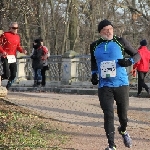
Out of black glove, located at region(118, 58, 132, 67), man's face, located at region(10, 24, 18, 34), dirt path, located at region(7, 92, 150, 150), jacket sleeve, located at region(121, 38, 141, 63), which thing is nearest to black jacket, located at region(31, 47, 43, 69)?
dirt path, located at region(7, 92, 150, 150)

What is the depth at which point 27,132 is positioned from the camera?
7.74 metres

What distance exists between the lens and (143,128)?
9031 mm

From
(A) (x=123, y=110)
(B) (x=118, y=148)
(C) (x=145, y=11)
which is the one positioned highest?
(C) (x=145, y=11)

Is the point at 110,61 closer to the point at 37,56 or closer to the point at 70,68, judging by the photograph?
the point at 37,56

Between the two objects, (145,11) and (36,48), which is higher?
(145,11)

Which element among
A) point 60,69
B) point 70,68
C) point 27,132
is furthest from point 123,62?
point 60,69

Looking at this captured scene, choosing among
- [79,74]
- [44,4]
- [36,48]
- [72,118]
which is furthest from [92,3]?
[72,118]

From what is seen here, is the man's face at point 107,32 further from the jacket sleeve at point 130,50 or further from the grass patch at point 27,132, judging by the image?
the grass patch at point 27,132

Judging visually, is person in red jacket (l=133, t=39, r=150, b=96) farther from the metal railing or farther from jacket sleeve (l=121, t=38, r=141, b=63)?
jacket sleeve (l=121, t=38, r=141, b=63)

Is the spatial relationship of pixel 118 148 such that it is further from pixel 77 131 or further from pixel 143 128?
pixel 143 128

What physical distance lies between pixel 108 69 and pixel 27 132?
1.93 meters

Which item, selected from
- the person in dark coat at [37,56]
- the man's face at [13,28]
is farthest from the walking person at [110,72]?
the person in dark coat at [37,56]

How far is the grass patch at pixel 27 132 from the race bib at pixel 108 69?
3.99 ft

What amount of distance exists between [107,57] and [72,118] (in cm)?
326
